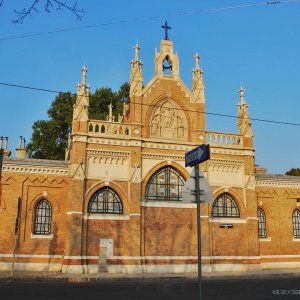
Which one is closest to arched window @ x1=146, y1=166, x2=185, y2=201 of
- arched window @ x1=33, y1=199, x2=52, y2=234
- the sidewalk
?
the sidewalk

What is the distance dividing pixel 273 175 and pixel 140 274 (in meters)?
14.6

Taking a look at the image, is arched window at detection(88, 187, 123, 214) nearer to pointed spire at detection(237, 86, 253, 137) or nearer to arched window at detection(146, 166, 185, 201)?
arched window at detection(146, 166, 185, 201)

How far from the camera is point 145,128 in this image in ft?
95.3

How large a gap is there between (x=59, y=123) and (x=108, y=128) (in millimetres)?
19350

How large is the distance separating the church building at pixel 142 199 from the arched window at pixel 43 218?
66mm

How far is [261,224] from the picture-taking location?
31.7 meters

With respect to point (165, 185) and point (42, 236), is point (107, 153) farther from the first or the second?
point (42, 236)

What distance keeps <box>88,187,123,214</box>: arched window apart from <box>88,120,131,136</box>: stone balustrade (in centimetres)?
385

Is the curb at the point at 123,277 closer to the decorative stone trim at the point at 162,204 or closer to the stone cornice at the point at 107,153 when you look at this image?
the decorative stone trim at the point at 162,204

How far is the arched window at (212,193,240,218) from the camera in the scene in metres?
29.5

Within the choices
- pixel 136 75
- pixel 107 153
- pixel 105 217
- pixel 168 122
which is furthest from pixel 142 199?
pixel 136 75

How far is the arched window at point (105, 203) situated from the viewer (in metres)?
26.9

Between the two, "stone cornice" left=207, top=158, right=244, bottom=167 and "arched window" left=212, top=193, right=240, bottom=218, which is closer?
"arched window" left=212, top=193, right=240, bottom=218

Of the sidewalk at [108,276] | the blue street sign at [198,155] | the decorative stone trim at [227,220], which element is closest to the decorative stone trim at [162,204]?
the decorative stone trim at [227,220]
